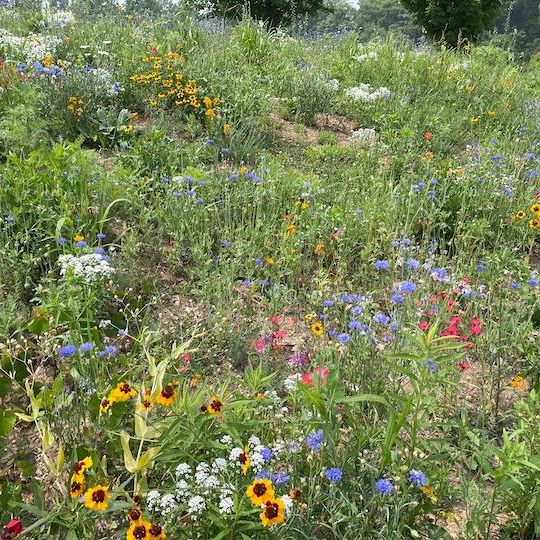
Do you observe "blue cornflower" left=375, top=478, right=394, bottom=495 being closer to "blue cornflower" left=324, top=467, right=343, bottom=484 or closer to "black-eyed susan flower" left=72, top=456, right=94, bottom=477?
"blue cornflower" left=324, top=467, right=343, bottom=484

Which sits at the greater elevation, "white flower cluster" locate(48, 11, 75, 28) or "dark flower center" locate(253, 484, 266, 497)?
"white flower cluster" locate(48, 11, 75, 28)

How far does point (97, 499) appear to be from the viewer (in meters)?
1.61

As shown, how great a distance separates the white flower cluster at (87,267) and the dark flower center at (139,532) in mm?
1299

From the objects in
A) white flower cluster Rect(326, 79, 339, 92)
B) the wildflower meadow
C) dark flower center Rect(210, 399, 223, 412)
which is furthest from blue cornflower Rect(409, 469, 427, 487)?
white flower cluster Rect(326, 79, 339, 92)

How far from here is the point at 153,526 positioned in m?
1.60

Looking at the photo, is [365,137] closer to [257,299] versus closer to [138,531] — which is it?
[257,299]

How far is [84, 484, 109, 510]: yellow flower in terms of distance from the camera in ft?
5.27

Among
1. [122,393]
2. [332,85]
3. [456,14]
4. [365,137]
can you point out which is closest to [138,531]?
[122,393]

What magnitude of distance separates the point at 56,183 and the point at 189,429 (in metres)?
2.07

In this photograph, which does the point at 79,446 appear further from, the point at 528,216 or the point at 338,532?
the point at 528,216

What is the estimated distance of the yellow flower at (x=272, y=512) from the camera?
157 cm

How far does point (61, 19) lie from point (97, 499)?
258 inches

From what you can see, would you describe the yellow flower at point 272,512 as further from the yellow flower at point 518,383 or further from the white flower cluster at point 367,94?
the white flower cluster at point 367,94

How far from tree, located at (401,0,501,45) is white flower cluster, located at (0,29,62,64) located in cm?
1579
